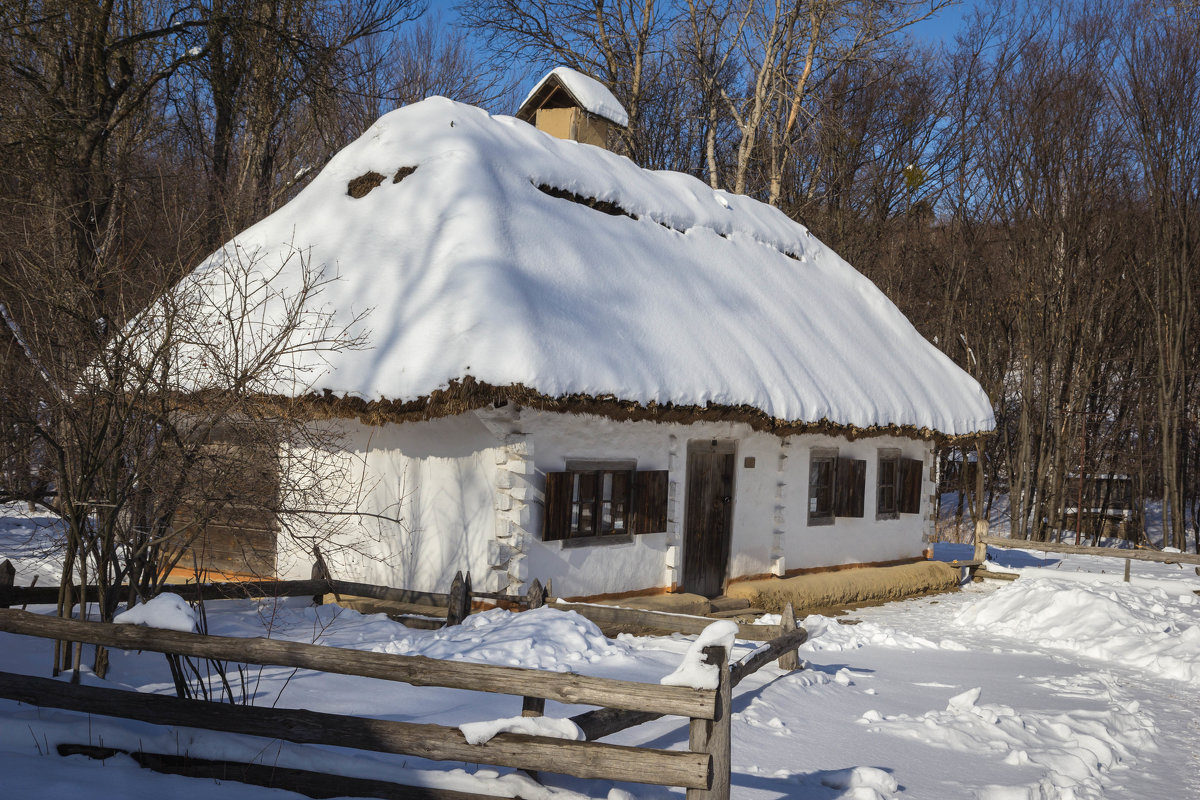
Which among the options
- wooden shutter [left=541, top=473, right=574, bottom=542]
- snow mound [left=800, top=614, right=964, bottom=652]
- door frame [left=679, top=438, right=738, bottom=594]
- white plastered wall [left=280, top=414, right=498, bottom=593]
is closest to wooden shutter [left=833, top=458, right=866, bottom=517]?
door frame [left=679, top=438, right=738, bottom=594]

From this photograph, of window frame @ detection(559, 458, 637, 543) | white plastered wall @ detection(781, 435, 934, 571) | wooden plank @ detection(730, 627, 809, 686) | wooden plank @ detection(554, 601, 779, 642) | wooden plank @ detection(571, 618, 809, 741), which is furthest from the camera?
white plastered wall @ detection(781, 435, 934, 571)

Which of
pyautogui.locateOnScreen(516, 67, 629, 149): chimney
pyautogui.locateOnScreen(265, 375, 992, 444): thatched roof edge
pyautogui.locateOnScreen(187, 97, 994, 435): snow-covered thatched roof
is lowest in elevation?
pyautogui.locateOnScreen(265, 375, 992, 444): thatched roof edge

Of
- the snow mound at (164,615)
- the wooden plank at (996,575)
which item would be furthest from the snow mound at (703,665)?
the wooden plank at (996,575)

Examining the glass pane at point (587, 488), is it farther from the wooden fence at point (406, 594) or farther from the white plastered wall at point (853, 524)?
the white plastered wall at point (853, 524)

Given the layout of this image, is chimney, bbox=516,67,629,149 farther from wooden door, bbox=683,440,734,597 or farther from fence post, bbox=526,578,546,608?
A: fence post, bbox=526,578,546,608

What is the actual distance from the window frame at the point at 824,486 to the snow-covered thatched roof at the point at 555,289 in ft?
2.39

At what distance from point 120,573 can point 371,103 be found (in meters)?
20.4

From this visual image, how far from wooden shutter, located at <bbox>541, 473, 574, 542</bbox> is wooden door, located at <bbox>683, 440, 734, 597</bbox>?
2198mm

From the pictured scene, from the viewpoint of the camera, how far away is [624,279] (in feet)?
38.9

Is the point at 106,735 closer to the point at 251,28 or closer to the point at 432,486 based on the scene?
the point at 432,486

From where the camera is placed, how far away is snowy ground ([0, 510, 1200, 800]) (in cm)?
462

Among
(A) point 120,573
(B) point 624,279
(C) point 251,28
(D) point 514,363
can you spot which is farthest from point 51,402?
(C) point 251,28

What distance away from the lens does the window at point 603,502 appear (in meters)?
10.0

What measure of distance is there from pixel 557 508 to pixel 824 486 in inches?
216
